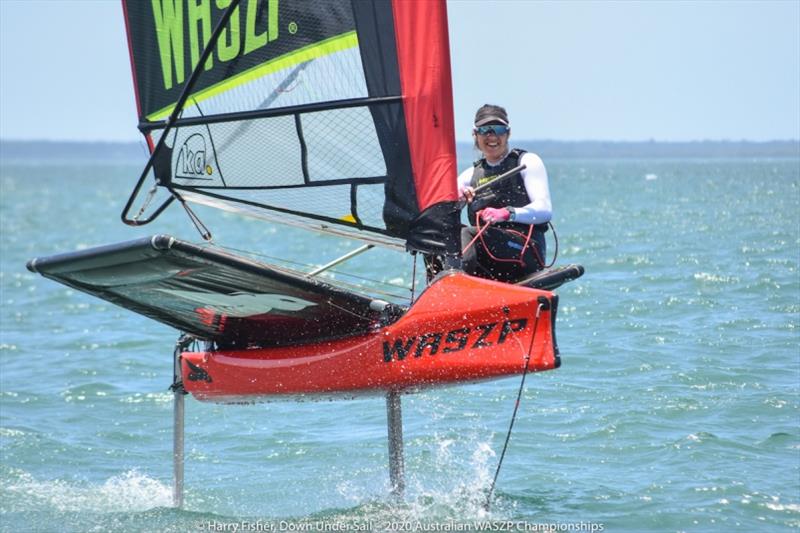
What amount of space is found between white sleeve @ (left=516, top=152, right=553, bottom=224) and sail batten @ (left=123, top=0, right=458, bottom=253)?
0.44m

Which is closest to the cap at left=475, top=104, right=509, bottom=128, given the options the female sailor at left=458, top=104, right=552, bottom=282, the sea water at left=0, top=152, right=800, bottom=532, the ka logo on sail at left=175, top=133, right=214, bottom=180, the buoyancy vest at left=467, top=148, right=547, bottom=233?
the female sailor at left=458, top=104, right=552, bottom=282

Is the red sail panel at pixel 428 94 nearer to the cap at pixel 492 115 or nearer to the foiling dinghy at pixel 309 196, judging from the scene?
the foiling dinghy at pixel 309 196

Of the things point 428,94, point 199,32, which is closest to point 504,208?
point 428,94

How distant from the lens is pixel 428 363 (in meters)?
5.18

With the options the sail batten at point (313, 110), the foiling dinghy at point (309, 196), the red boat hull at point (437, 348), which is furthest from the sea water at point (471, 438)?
the sail batten at point (313, 110)

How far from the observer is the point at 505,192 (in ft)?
19.2

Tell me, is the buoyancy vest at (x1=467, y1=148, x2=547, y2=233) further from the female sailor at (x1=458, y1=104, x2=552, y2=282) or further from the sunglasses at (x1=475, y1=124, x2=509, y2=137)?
the sunglasses at (x1=475, y1=124, x2=509, y2=137)

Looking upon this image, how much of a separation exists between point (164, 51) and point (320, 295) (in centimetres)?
162

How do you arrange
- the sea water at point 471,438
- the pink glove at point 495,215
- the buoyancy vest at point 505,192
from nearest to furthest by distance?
the pink glove at point 495,215 < the buoyancy vest at point 505,192 < the sea water at point 471,438

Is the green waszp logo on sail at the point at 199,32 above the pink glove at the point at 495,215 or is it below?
above

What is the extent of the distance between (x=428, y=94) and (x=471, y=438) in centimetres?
288

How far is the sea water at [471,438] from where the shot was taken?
6121 millimetres

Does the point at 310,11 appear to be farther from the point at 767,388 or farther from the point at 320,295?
the point at 767,388

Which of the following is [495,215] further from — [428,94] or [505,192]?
[428,94]
